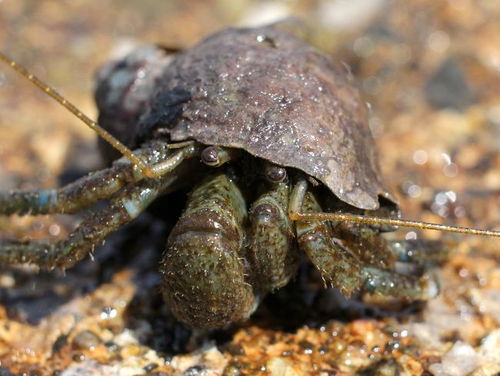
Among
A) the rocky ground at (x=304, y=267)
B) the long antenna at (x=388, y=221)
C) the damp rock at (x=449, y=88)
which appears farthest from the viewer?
the damp rock at (x=449, y=88)

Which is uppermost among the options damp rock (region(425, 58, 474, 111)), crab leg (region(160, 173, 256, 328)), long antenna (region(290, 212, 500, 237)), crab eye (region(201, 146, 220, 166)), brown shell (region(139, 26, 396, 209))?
damp rock (region(425, 58, 474, 111))

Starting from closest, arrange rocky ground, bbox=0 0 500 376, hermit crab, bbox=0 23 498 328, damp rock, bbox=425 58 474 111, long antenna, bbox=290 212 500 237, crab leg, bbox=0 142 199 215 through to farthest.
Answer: long antenna, bbox=290 212 500 237 < hermit crab, bbox=0 23 498 328 < crab leg, bbox=0 142 199 215 < rocky ground, bbox=0 0 500 376 < damp rock, bbox=425 58 474 111

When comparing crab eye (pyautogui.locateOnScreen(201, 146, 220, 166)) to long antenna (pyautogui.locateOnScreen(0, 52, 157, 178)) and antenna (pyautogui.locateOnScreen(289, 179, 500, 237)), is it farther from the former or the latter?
antenna (pyautogui.locateOnScreen(289, 179, 500, 237))

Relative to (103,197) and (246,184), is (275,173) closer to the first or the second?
(246,184)

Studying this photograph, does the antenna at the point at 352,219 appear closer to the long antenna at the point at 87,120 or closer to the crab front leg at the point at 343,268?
the crab front leg at the point at 343,268

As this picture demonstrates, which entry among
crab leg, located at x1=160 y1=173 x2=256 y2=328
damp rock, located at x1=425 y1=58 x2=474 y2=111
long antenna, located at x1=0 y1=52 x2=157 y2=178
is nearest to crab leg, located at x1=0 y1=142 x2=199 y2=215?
long antenna, located at x1=0 y1=52 x2=157 y2=178

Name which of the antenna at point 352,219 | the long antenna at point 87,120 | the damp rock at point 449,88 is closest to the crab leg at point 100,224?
the long antenna at point 87,120
